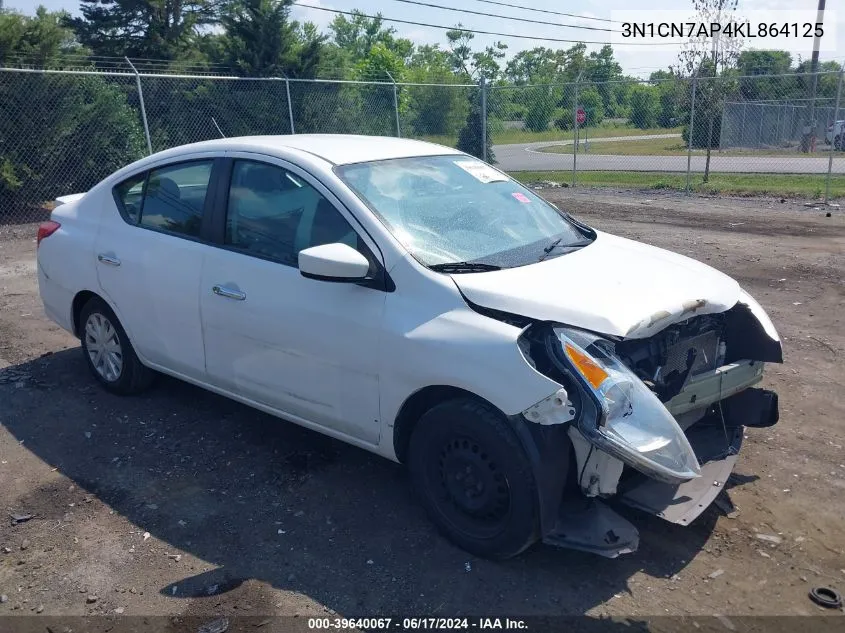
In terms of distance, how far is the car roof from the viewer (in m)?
4.30

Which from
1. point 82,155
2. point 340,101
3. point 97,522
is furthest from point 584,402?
point 340,101

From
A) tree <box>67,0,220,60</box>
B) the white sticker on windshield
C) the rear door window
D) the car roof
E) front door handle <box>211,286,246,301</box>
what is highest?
tree <box>67,0,220,60</box>

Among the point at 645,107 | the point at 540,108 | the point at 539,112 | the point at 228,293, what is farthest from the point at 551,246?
the point at 645,107

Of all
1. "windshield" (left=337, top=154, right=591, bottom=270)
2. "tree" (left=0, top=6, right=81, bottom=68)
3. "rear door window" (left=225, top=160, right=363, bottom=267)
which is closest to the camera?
"windshield" (left=337, top=154, right=591, bottom=270)

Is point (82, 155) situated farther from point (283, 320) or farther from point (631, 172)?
point (631, 172)

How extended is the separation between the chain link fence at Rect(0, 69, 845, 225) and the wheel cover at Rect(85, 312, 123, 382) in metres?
5.90

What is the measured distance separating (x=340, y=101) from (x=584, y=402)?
15600 millimetres

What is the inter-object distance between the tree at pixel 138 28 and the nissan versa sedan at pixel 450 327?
24.3m

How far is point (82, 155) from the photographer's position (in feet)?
46.7

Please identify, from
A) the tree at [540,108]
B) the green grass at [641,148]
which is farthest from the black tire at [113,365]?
the green grass at [641,148]

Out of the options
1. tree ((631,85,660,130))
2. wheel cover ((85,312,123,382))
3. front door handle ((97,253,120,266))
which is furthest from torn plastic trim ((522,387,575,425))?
tree ((631,85,660,130))

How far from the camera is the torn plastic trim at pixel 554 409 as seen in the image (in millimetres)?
3068

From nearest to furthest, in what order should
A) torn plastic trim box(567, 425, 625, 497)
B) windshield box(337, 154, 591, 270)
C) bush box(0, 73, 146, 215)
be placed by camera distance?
torn plastic trim box(567, 425, 625, 497) < windshield box(337, 154, 591, 270) < bush box(0, 73, 146, 215)

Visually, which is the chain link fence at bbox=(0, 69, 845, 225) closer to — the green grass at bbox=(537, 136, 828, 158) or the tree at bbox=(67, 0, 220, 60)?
the green grass at bbox=(537, 136, 828, 158)
